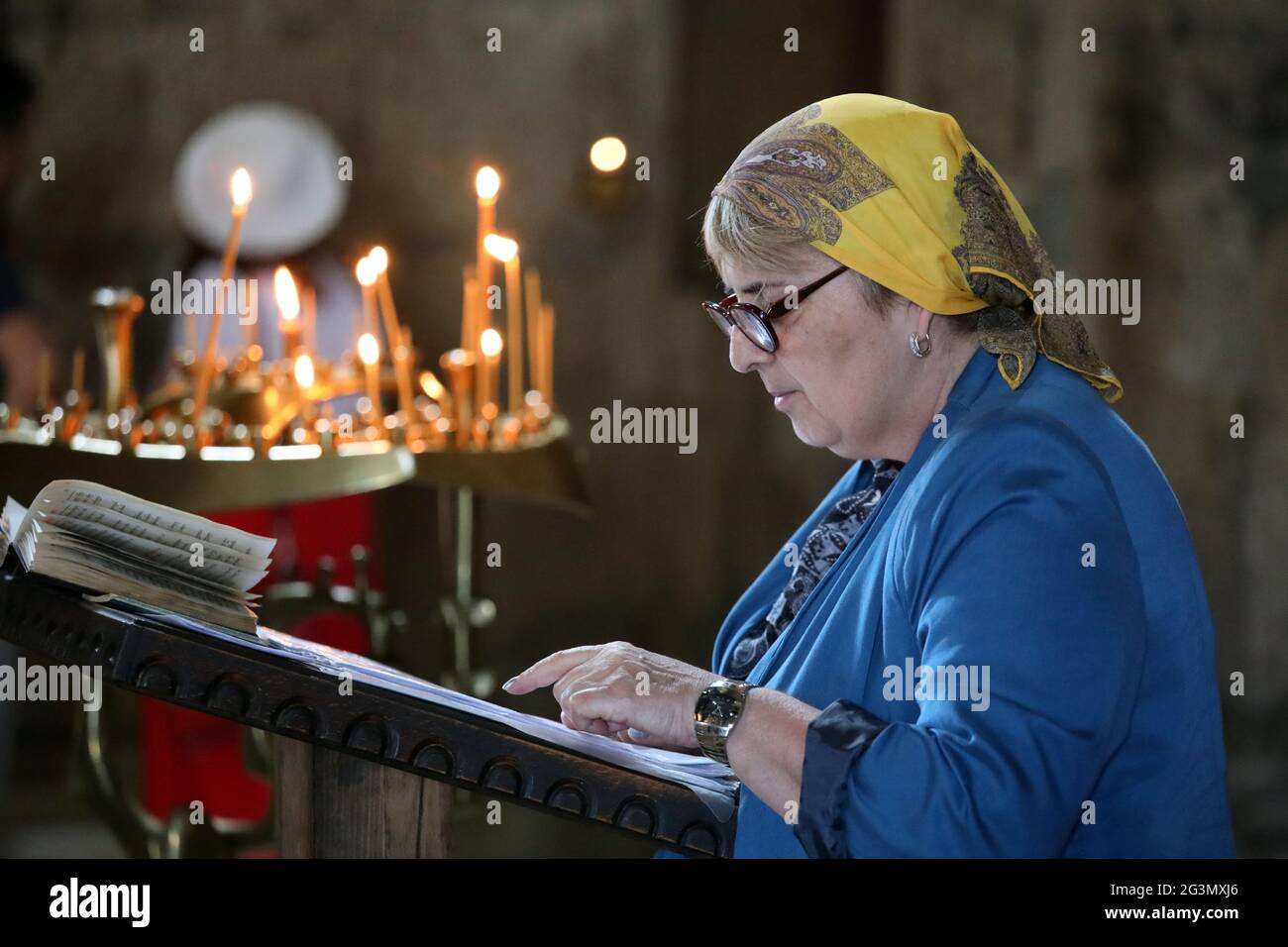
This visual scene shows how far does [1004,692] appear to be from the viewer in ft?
4.62

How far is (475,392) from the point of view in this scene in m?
3.51

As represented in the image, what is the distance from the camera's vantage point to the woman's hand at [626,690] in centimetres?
156

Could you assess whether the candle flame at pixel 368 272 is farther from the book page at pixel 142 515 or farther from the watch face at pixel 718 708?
the watch face at pixel 718 708

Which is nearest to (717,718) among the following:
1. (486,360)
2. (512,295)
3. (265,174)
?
(512,295)

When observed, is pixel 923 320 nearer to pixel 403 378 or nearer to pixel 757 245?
pixel 757 245

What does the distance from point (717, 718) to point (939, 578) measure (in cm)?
28

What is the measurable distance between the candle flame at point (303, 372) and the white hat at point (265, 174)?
156 inches

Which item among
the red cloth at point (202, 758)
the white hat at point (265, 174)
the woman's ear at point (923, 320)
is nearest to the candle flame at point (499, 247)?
the red cloth at point (202, 758)

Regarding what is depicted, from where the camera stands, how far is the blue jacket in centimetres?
141

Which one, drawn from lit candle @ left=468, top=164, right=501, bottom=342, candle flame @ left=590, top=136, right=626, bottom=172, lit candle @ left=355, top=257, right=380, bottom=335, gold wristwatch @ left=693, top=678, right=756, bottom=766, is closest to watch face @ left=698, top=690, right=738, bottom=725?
gold wristwatch @ left=693, top=678, right=756, bottom=766

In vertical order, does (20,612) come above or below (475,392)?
below

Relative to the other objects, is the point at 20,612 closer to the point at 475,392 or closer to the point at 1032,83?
the point at 475,392
